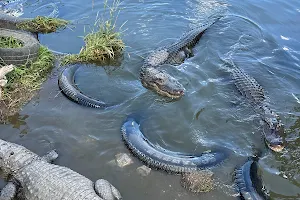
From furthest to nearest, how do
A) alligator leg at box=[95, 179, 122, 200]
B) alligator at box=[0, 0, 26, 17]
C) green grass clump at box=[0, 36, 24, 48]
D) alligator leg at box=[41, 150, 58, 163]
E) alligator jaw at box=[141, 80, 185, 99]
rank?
alligator at box=[0, 0, 26, 17]
green grass clump at box=[0, 36, 24, 48]
alligator jaw at box=[141, 80, 185, 99]
alligator leg at box=[41, 150, 58, 163]
alligator leg at box=[95, 179, 122, 200]

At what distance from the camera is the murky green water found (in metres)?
6.00

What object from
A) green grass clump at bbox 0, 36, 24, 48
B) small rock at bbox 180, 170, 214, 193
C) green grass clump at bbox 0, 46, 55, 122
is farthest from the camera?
green grass clump at bbox 0, 36, 24, 48

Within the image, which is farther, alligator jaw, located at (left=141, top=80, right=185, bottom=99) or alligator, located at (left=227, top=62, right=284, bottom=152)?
alligator jaw, located at (left=141, top=80, right=185, bottom=99)

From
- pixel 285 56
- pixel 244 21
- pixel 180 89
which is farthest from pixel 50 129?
pixel 244 21

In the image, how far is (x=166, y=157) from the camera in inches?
236

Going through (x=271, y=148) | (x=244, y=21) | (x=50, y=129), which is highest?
(x=244, y=21)

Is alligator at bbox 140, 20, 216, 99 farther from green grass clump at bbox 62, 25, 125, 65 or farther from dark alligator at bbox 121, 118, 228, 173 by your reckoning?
dark alligator at bbox 121, 118, 228, 173

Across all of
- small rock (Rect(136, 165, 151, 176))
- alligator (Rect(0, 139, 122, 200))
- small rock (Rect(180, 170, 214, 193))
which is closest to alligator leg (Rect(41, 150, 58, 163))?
alligator (Rect(0, 139, 122, 200))

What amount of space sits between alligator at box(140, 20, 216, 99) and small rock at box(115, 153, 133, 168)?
6.55ft

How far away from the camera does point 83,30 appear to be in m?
9.97

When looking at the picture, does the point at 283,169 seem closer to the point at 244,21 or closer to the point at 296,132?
the point at 296,132

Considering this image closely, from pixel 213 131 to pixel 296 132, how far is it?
147cm

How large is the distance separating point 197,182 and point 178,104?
2.32m

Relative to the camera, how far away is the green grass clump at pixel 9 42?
325 inches
